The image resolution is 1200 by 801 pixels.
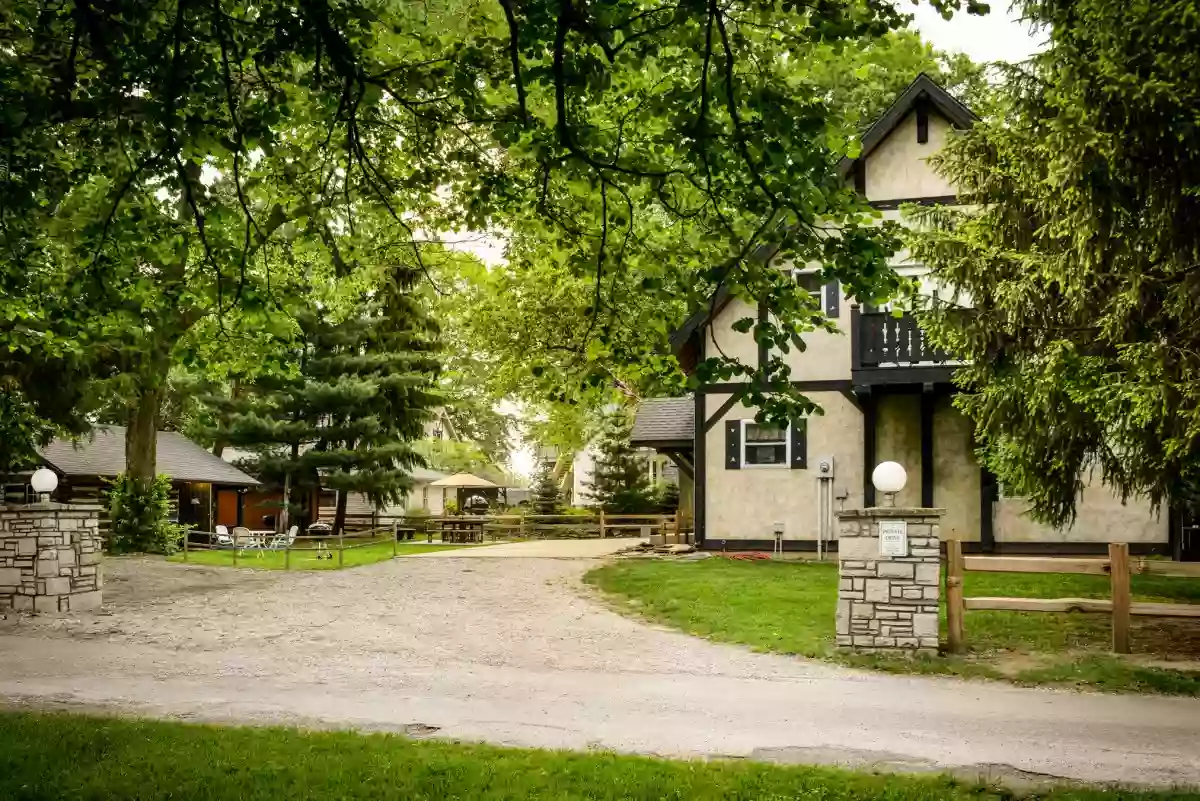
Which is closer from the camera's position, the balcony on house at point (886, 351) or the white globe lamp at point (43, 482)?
the white globe lamp at point (43, 482)

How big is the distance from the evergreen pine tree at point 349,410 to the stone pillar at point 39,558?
20.6 meters

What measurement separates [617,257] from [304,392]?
31171 mm

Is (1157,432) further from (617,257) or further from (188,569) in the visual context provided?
(188,569)

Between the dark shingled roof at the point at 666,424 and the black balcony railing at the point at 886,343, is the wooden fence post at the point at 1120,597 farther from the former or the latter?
the dark shingled roof at the point at 666,424

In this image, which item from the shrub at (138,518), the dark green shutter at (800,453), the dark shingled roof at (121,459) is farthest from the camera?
the dark shingled roof at (121,459)

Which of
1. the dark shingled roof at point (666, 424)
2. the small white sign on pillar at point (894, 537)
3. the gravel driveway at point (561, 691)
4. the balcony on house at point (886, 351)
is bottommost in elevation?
the gravel driveway at point (561, 691)

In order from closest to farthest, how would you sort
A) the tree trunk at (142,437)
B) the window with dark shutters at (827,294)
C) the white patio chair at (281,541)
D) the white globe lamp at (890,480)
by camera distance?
1. the white globe lamp at (890,480)
2. the window with dark shutters at (827,294)
3. the tree trunk at (142,437)
4. the white patio chair at (281,541)

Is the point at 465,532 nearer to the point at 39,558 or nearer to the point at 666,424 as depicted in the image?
the point at 666,424

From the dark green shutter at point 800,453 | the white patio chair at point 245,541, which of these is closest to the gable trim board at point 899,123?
the dark green shutter at point 800,453

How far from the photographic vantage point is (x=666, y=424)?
84.6 ft

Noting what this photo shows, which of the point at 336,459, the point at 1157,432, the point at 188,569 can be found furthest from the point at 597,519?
the point at 1157,432

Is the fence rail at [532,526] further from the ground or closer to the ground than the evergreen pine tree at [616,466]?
closer to the ground

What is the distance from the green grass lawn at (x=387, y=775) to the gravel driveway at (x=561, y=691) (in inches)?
19.9

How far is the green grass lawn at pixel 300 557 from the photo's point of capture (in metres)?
23.4
